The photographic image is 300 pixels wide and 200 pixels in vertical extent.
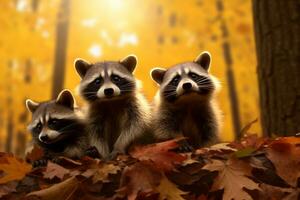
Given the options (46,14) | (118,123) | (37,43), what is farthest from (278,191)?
(46,14)

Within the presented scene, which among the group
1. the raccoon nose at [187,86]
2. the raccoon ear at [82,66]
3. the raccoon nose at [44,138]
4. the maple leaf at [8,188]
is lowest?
the maple leaf at [8,188]

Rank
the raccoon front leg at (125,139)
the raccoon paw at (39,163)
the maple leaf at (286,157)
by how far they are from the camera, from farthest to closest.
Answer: the raccoon front leg at (125,139) → the raccoon paw at (39,163) → the maple leaf at (286,157)

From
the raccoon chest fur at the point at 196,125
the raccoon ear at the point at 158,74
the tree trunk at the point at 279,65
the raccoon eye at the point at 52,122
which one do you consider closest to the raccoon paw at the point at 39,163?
the raccoon eye at the point at 52,122

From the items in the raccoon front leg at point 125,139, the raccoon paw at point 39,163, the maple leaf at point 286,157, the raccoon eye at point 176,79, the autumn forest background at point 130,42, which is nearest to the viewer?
the maple leaf at point 286,157

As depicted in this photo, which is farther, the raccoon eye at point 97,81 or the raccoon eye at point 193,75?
the raccoon eye at point 193,75

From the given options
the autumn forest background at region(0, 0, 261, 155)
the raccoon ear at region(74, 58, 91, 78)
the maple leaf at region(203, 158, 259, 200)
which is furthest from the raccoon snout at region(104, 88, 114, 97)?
the autumn forest background at region(0, 0, 261, 155)

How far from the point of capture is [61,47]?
38.0 feet

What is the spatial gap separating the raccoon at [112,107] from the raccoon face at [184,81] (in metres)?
0.27

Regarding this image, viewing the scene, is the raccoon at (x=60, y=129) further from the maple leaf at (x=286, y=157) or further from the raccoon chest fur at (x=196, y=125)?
the maple leaf at (x=286, y=157)

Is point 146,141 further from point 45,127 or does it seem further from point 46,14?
point 46,14

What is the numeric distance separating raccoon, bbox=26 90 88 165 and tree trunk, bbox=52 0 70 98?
5998 millimetres

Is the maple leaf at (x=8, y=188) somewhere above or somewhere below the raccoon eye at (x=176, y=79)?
below

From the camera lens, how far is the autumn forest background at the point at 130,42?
505 inches

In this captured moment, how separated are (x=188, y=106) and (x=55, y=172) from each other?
182 cm
